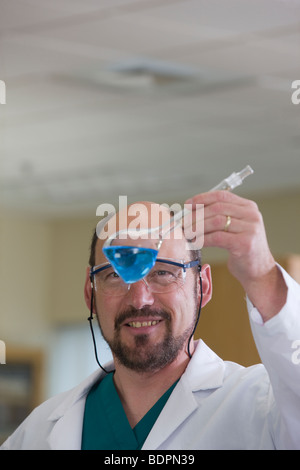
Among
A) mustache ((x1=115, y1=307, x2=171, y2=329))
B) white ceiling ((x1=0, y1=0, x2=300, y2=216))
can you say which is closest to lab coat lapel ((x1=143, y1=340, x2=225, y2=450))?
mustache ((x1=115, y1=307, x2=171, y2=329))

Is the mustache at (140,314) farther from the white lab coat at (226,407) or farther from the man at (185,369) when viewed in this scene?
the white lab coat at (226,407)

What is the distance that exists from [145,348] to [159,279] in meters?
0.09

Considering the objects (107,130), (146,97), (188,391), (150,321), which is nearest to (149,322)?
(150,321)

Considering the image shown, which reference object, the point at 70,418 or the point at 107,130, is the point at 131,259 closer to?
the point at 70,418

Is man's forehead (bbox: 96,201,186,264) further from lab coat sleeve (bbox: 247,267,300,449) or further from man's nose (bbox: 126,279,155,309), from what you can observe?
lab coat sleeve (bbox: 247,267,300,449)

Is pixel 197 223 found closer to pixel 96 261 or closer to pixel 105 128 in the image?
pixel 96 261

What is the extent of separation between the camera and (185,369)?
1.17 metres

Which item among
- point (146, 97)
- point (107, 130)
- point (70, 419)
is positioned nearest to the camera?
point (70, 419)

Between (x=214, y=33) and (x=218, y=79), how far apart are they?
50cm

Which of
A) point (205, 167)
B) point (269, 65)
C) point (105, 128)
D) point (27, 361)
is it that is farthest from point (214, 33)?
point (27, 361)

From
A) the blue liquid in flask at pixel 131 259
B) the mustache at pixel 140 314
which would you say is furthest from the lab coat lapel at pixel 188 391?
the blue liquid in flask at pixel 131 259

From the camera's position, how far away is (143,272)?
1.01 meters

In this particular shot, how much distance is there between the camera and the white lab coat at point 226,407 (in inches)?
37.9

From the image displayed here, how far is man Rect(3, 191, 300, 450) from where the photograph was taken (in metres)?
→ 0.95
